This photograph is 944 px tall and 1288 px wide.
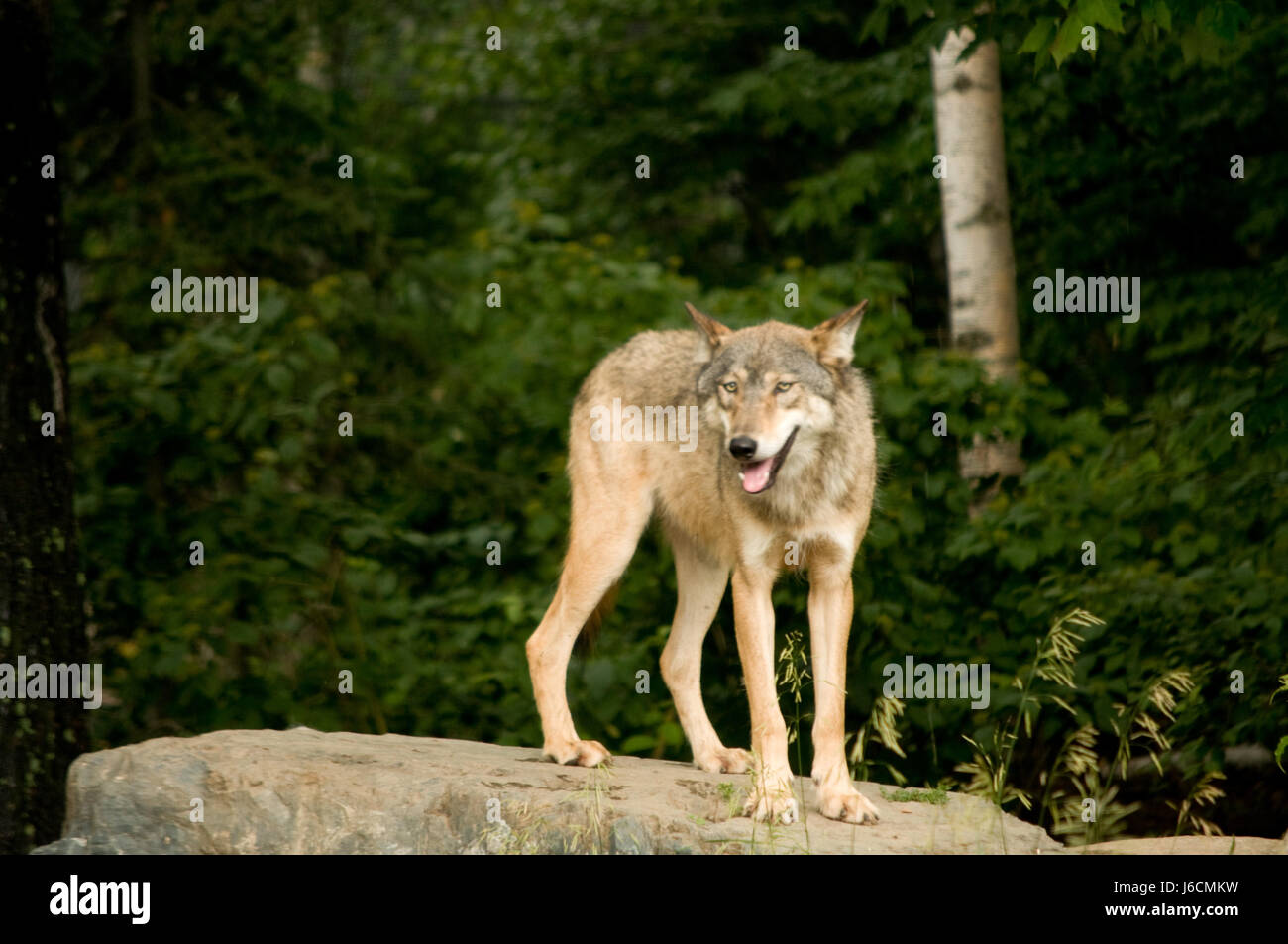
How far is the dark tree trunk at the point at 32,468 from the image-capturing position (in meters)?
5.49

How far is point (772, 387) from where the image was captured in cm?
513

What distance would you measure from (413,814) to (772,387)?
6.91ft

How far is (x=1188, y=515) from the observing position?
275 inches

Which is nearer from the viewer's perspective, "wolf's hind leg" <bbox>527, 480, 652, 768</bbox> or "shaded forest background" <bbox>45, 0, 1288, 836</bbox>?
"wolf's hind leg" <bbox>527, 480, 652, 768</bbox>

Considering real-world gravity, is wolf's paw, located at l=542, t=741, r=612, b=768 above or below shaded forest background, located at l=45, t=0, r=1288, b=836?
below

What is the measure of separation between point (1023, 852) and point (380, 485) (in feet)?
18.6

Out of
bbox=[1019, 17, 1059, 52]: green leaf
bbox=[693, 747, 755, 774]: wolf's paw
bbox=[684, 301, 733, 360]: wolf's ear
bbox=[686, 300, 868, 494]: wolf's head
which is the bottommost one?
bbox=[693, 747, 755, 774]: wolf's paw

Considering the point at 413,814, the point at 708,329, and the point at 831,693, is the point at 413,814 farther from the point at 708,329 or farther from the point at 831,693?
the point at 708,329

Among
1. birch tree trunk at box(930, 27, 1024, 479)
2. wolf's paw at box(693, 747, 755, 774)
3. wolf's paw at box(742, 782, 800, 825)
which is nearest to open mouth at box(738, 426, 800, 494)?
wolf's paw at box(742, 782, 800, 825)

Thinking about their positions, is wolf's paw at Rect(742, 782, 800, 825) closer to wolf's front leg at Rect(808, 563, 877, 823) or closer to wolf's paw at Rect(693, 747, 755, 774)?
wolf's front leg at Rect(808, 563, 877, 823)

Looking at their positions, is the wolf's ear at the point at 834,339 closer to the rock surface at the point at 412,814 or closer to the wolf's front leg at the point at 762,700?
the wolf's front leg at the point at 762,700

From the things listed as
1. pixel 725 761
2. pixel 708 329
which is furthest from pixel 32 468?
pixel 725 761

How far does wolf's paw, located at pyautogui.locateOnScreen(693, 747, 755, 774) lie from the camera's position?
5672mm

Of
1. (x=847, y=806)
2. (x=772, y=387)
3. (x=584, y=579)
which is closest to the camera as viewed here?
(x=847, y=806)
